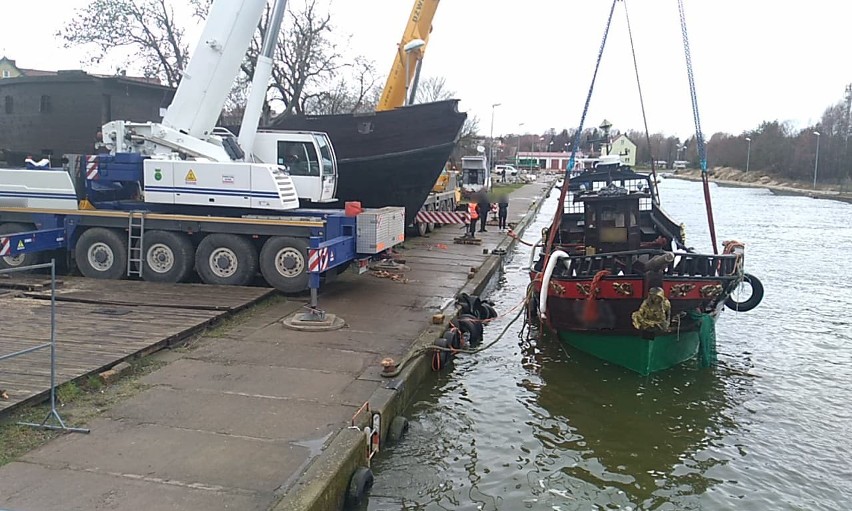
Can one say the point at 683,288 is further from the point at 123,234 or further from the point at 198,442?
the point at 123,234

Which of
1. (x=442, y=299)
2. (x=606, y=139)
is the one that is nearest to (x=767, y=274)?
(x=606, y=139)

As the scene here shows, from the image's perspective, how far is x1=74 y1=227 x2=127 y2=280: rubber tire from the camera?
11.4 m

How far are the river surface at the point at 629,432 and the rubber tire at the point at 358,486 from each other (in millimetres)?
270

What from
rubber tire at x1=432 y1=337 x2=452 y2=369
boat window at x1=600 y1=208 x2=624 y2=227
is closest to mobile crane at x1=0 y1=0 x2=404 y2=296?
rubber tire at x1=432 y1=337 x2=452 y2=369

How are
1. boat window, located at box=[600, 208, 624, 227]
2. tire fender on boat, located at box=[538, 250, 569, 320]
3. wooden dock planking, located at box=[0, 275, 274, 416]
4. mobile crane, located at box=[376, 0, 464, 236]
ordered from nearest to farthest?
1. wooden dock planking, located at box=[0, 275, 274, 416]
2. tire fender on boat, located at box=[538, 250, 569, 320]
3. boat window, located at box=[600, 208, 624, 227]
4. mobile crane, located at box=[376, 0, 464, 236]

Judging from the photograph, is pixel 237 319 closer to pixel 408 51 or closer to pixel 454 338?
pixel 454 338

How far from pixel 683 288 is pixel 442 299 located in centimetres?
434

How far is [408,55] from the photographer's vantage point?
61.8ft

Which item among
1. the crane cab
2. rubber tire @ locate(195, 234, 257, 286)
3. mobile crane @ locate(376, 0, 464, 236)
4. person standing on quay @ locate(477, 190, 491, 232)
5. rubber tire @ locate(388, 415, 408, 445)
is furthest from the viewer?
person standing on quay @ locate(477, 190, 491, 232)

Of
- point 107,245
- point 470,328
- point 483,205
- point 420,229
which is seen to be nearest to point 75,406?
point 470,328

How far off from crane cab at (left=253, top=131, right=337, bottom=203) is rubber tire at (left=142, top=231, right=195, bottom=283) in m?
2.41

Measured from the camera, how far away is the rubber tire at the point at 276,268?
1081 centimetres

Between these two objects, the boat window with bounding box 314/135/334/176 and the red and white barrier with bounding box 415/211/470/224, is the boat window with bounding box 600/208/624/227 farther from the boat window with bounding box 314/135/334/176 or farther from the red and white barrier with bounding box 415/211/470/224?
the red and white barrier with bounding box 415/211/470/224

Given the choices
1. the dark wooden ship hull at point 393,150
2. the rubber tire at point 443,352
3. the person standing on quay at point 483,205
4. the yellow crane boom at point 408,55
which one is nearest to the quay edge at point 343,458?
the rubber tire at point 443,352
